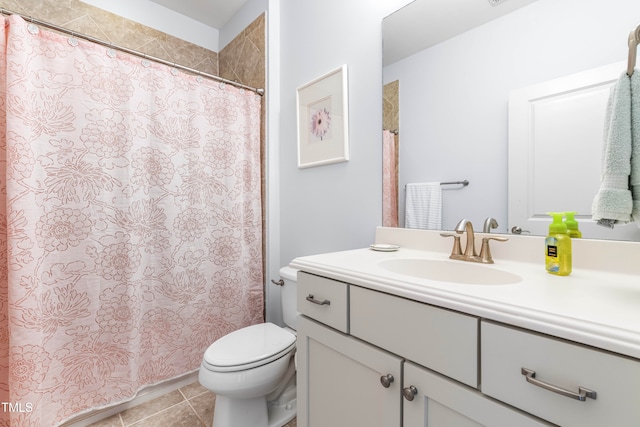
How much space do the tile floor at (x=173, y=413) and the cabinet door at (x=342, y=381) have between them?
1.99 ft

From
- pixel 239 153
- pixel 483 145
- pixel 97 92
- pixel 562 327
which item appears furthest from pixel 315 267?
pixel 97 92

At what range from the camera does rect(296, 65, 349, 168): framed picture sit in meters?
1.45

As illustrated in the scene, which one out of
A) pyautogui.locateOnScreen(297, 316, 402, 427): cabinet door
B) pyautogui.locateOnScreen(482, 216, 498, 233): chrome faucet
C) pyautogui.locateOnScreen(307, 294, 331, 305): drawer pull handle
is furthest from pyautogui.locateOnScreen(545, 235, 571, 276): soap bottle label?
pyautogui.locateOnScreen(307, 294, 331, 305): drawer pull handle

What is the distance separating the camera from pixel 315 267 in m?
0.91

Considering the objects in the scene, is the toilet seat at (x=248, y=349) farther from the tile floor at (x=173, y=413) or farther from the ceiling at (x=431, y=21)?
the ceiling at (x=431, y=21)

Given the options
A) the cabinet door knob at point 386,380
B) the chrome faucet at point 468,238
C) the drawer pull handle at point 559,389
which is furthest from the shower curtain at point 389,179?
the drawer pull handle at point 559,389

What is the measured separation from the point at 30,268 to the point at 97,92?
81 centimetres

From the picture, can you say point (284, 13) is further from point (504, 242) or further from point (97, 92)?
point (504, 242)

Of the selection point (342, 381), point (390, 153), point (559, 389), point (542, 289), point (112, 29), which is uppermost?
point (112, 29)

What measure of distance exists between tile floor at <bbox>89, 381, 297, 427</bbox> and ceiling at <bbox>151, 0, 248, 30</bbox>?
8.41ft

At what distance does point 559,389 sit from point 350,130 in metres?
1.22

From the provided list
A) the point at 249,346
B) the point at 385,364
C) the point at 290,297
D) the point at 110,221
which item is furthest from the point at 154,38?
the point at 385,364

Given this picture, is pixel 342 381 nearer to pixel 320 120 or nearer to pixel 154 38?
pixel 320 120

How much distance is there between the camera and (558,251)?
0.75 meters
